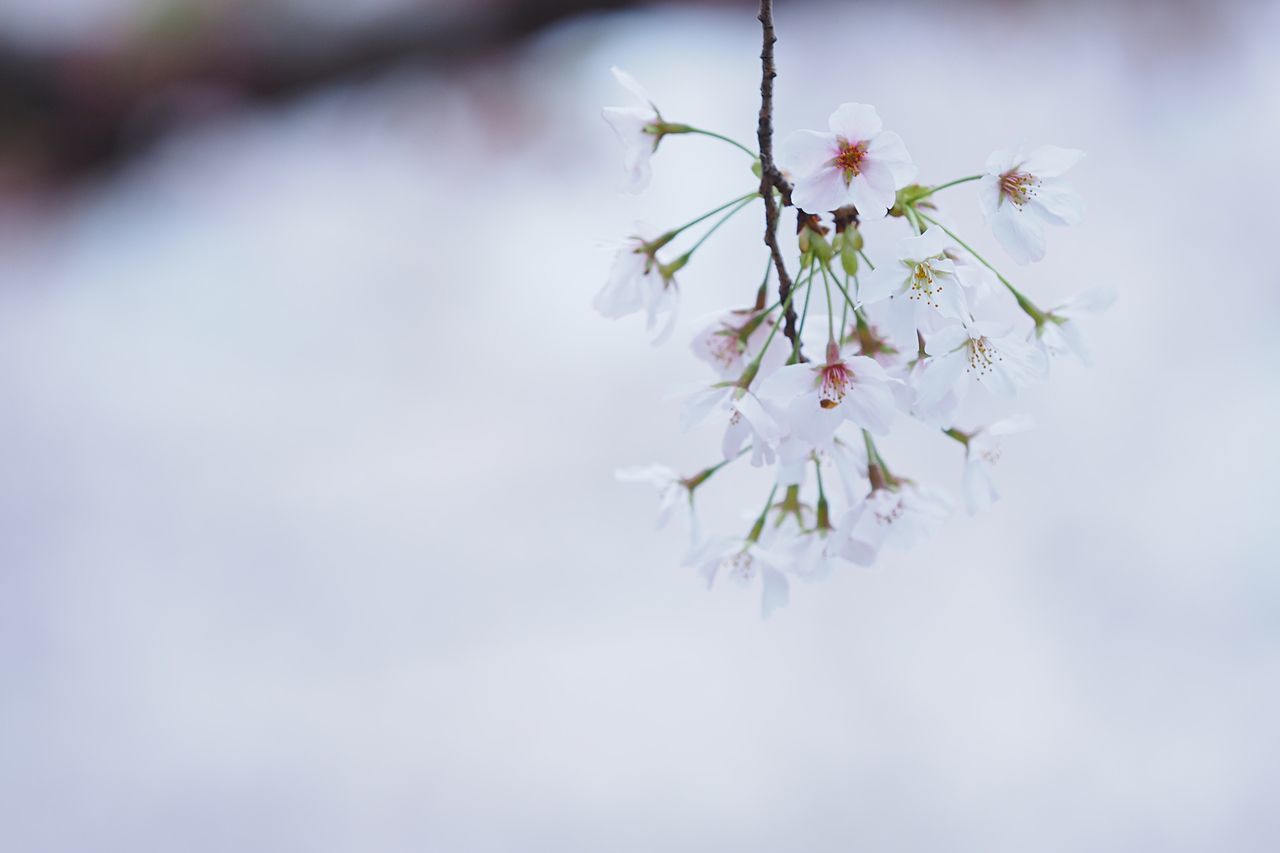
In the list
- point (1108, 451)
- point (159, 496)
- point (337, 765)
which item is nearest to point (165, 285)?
point (159, 496)

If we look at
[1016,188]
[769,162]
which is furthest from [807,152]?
[1016,188]

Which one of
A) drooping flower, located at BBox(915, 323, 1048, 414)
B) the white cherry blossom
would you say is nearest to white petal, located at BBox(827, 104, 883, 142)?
drooping flower, located at BBox(915, 323, 1048, 414)

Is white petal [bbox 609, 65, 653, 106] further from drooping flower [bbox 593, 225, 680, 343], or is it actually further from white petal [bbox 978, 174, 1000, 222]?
white petal [bbox 978, 174, 1000, 222]

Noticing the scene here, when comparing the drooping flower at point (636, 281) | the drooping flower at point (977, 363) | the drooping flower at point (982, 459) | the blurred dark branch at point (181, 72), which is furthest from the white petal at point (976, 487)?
the blurred dark branch at point (181, 72)

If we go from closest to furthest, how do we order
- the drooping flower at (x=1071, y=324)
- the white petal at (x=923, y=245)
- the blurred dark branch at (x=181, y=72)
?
the white petal at (x=923, y=245) → the drooping flower at (x=1071, y=324) → the blurred dark branch at (x=181, y=72)

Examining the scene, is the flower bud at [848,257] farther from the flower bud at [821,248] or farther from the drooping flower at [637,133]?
the drooping flower at [637,133]

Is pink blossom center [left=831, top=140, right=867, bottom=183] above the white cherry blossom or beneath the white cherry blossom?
above

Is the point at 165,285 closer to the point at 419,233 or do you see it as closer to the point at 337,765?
the point at 419,233
